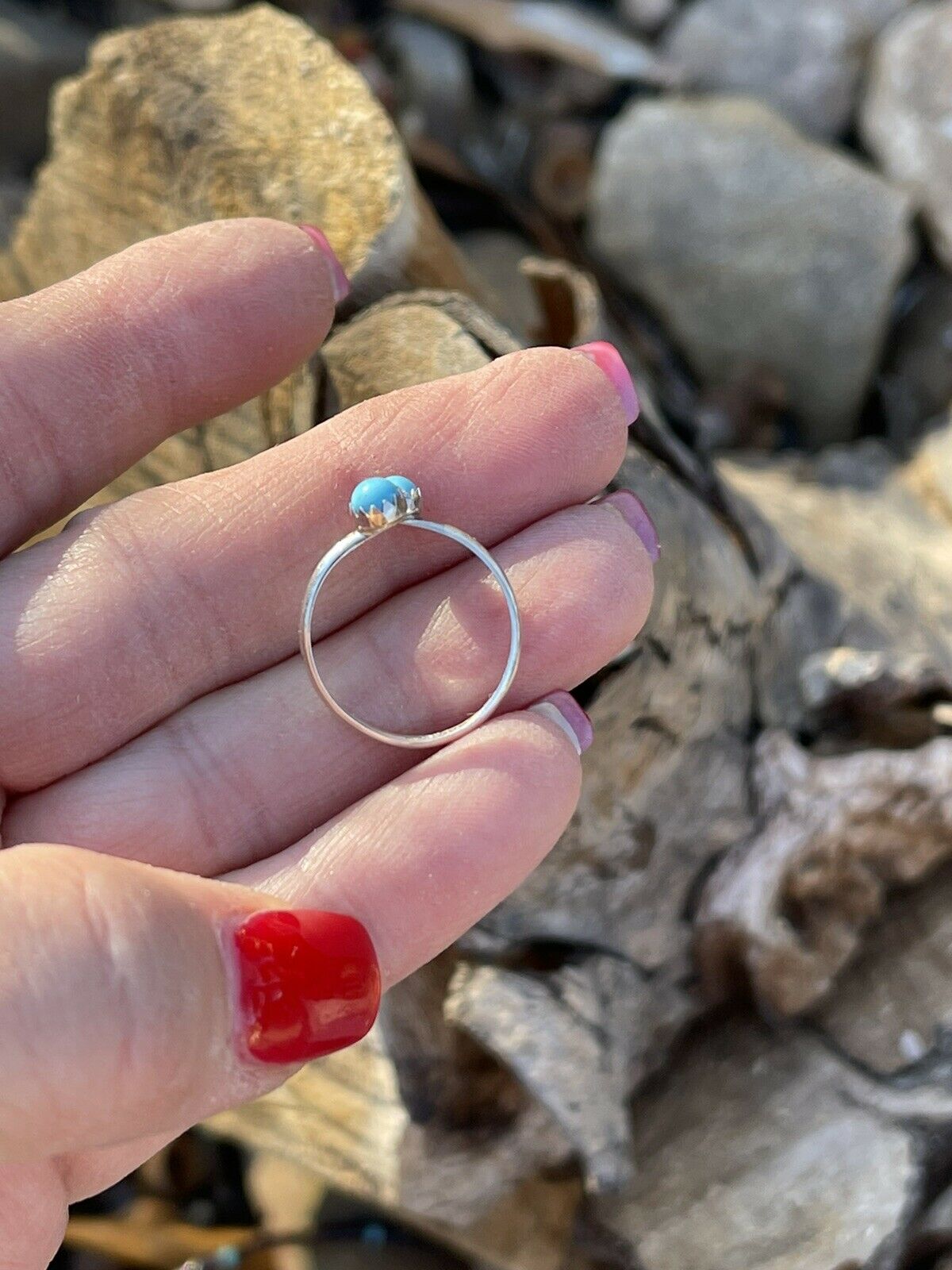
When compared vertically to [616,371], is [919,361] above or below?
below

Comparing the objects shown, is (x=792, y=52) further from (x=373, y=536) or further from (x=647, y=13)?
(x=373, y=536)

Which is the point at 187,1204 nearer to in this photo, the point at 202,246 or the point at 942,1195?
the point at 942,1195

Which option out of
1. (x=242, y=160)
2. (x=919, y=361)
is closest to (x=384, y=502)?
(x=242, y=160)

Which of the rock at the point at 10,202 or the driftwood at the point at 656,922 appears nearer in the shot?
the driftwood at the point at 656,922

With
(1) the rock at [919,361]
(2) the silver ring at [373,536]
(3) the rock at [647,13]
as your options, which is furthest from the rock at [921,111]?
(2) the silver ring at [373,536]

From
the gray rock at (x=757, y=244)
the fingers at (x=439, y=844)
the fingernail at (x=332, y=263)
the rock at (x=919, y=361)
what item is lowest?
the rock at (x=919, y=361)

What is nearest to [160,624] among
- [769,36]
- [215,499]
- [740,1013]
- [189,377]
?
[215,499]

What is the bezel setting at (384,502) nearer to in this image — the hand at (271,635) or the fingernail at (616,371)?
the hand at (271,635)
